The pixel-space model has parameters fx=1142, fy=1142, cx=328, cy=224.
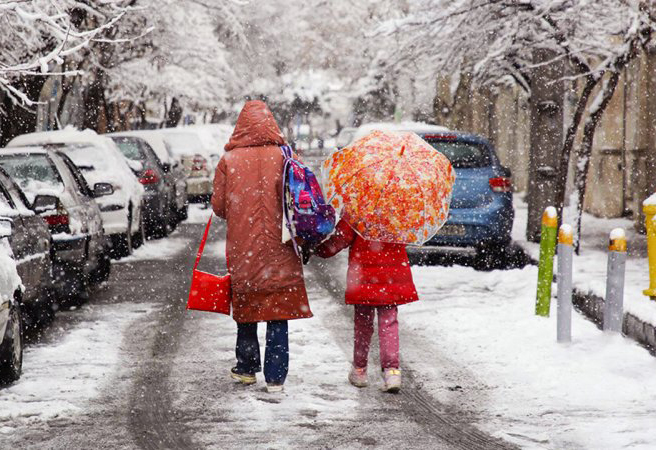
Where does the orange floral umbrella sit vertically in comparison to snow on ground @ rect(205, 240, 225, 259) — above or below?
above

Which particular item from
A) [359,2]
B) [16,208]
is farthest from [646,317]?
[359,2]

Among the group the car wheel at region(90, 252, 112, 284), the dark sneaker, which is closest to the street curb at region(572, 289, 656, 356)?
the dark sneaker

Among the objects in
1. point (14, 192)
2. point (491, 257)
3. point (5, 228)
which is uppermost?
point (14, 192)

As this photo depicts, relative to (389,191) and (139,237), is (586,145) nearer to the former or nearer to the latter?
(139,237)

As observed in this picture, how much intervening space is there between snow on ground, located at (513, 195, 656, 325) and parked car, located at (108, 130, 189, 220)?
19.8 ft

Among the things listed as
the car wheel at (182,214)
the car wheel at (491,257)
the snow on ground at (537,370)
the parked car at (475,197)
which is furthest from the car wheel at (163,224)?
the snow on ground at (537,370)

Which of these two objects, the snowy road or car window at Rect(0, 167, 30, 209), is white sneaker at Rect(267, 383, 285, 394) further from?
car window at Rect(0, 167, 30, 209)

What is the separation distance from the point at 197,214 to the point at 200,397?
701 inches

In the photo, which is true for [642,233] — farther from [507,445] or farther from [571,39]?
[507,445]

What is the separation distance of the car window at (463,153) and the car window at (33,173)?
4.74 m

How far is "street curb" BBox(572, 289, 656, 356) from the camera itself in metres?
8.62

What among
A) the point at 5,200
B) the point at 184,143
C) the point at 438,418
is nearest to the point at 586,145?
the point at 5,200

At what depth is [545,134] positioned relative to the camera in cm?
1608

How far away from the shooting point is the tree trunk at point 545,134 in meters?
15.9
